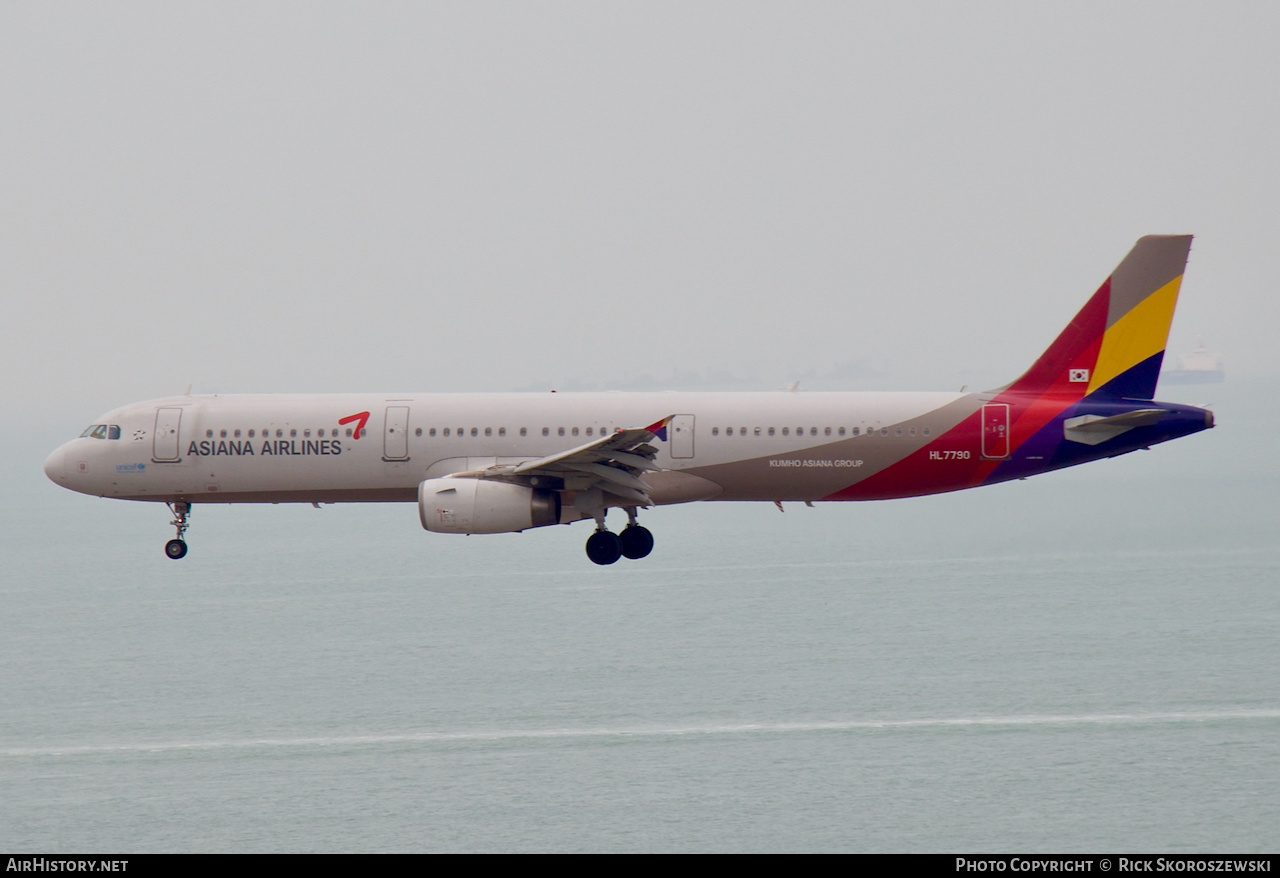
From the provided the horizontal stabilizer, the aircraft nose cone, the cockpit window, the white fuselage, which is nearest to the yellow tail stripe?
the horizontal stabilizer

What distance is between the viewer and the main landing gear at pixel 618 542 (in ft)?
118

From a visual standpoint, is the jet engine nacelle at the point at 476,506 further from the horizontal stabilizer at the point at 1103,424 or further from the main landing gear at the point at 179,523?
the horizontal stabilizer at the point at 1103,424

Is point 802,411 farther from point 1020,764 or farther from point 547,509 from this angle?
point 1020,764

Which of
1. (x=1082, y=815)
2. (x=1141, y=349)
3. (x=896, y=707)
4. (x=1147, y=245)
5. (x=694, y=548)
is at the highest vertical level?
(x=1147, y=245)

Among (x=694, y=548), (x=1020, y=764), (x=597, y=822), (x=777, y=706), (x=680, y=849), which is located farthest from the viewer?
(x=694, y=548)

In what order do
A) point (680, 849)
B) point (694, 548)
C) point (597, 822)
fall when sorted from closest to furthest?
point (680, 849)
point (597, 822)
point (694, 548)

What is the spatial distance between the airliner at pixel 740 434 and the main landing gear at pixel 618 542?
0.15 ft

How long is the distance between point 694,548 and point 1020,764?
78.2 m

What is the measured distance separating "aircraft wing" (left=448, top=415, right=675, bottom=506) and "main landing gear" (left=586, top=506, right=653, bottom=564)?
0.99m

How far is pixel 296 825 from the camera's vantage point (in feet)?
348

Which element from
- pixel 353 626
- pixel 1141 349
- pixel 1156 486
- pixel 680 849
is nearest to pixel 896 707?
pixel 680 849

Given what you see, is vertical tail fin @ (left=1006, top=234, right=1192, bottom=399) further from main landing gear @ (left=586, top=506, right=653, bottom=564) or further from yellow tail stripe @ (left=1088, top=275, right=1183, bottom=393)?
main landing gear @ (left=586, top=506, right=653, bottom=564)

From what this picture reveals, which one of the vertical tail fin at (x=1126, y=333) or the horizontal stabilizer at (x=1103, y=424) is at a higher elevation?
the vertical tail fin at (x=1126, y=333)

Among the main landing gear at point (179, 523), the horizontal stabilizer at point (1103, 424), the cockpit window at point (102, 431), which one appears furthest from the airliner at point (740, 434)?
the cockpit window at point (102, 431)
